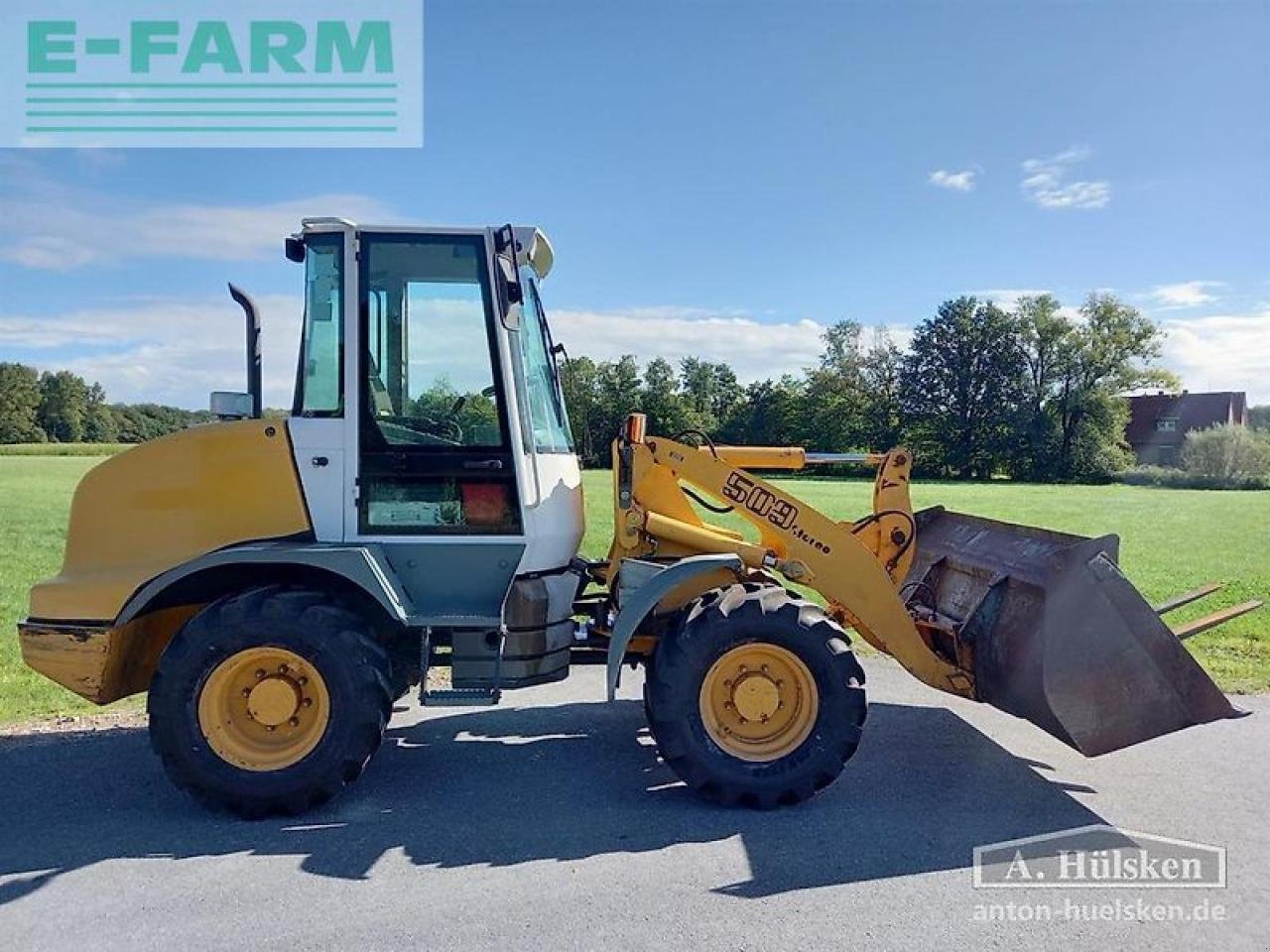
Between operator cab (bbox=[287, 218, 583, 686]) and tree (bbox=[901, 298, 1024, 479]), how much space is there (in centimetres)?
6165

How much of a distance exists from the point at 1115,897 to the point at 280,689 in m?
4.04

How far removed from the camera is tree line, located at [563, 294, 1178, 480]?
61.8m

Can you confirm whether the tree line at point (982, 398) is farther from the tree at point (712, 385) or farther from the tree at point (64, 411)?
the tree at point (64, 411)

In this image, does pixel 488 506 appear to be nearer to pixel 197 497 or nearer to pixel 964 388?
pixel 197 497

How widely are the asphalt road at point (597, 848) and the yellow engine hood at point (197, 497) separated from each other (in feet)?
4.37

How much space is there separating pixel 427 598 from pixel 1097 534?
1795cm

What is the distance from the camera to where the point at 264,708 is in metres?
4.71

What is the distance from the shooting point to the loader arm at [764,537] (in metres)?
5.30

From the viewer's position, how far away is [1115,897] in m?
3.87

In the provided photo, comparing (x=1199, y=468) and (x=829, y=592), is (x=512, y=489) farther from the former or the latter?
(x=1199, y=468)

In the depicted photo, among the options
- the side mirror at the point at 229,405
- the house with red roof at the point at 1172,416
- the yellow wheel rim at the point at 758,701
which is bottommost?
the yellow wheel rim at the point at 758,701

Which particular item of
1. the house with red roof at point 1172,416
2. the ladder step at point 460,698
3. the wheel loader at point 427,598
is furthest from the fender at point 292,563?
the house with red roof at point 1172,416

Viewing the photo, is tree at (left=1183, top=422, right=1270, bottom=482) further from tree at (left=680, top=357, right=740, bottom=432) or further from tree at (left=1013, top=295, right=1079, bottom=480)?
tree at (left=680, top=357, right=740, bottom=432)

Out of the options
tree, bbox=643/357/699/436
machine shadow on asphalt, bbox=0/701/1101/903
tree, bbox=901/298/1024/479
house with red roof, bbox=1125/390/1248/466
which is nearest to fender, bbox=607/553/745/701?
machine shadow on asphalt, bbox=0/701/1101/903
